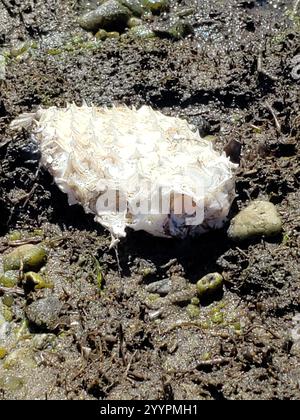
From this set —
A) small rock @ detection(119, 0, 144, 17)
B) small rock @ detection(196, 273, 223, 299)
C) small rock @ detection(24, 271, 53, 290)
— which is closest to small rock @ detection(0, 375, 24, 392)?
Result: small rock @ detection(24, 271, 53, 290)

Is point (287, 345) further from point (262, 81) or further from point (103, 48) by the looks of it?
point (103, 48)

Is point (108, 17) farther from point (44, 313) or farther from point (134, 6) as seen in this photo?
point (44, 313)

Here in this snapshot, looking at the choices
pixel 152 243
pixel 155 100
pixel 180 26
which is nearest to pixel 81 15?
pixel 180 26

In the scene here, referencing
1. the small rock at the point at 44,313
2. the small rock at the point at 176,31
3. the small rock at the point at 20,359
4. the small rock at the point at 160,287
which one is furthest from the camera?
the small rock at the point at 176,31

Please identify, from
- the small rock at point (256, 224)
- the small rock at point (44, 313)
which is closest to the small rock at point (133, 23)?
the small rock at point (256, 224)

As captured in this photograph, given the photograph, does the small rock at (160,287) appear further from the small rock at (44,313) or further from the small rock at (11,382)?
the small rock at (11,382)

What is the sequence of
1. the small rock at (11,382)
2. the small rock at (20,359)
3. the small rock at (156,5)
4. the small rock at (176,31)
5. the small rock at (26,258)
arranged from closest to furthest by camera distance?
1. the small rock at (11,382)
2. the small rock at (20,359)
3. the small rock at (26,258)
4. the small rock at (176,31)
5. the small rock at (156,5)
